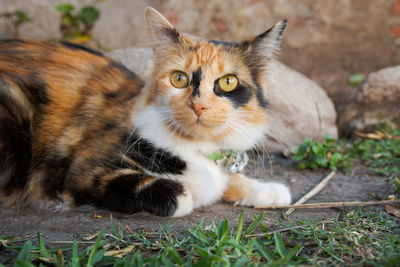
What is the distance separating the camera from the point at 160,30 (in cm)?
233

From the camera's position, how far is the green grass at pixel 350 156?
3.08 meters

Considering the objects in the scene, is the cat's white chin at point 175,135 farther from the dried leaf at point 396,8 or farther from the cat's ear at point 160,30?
the dried leaf at point 396,8

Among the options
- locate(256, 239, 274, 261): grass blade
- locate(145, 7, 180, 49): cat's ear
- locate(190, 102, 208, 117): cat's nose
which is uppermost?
locate(145, 7, 180, 49): cat's ear

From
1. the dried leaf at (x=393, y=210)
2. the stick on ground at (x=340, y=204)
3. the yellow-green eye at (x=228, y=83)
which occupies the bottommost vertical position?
the stick on ground at (x=340, y=204)

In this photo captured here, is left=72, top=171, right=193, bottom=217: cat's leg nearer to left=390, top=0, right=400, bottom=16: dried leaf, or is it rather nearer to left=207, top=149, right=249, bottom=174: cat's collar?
left=207, top=149, right=249, bottom=174: cat's collar

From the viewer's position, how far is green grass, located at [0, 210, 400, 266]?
141 cm

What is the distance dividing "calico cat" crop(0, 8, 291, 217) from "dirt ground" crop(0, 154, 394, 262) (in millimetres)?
75

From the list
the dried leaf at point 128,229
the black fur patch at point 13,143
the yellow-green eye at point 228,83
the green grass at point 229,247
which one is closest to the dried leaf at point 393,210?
the green grass at point 229,247

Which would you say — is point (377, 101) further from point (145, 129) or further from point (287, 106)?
point (145, 129)

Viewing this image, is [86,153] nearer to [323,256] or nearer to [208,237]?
[208,237]

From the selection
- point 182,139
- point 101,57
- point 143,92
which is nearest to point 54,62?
point 101,57

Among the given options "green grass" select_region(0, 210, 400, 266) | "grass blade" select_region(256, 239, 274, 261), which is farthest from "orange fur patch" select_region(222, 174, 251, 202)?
"grass blade" select_region(256, 239, 274, 261)

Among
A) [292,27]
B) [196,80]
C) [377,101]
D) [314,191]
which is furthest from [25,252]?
[292,27]

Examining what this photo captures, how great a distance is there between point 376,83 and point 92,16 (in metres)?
3.62
